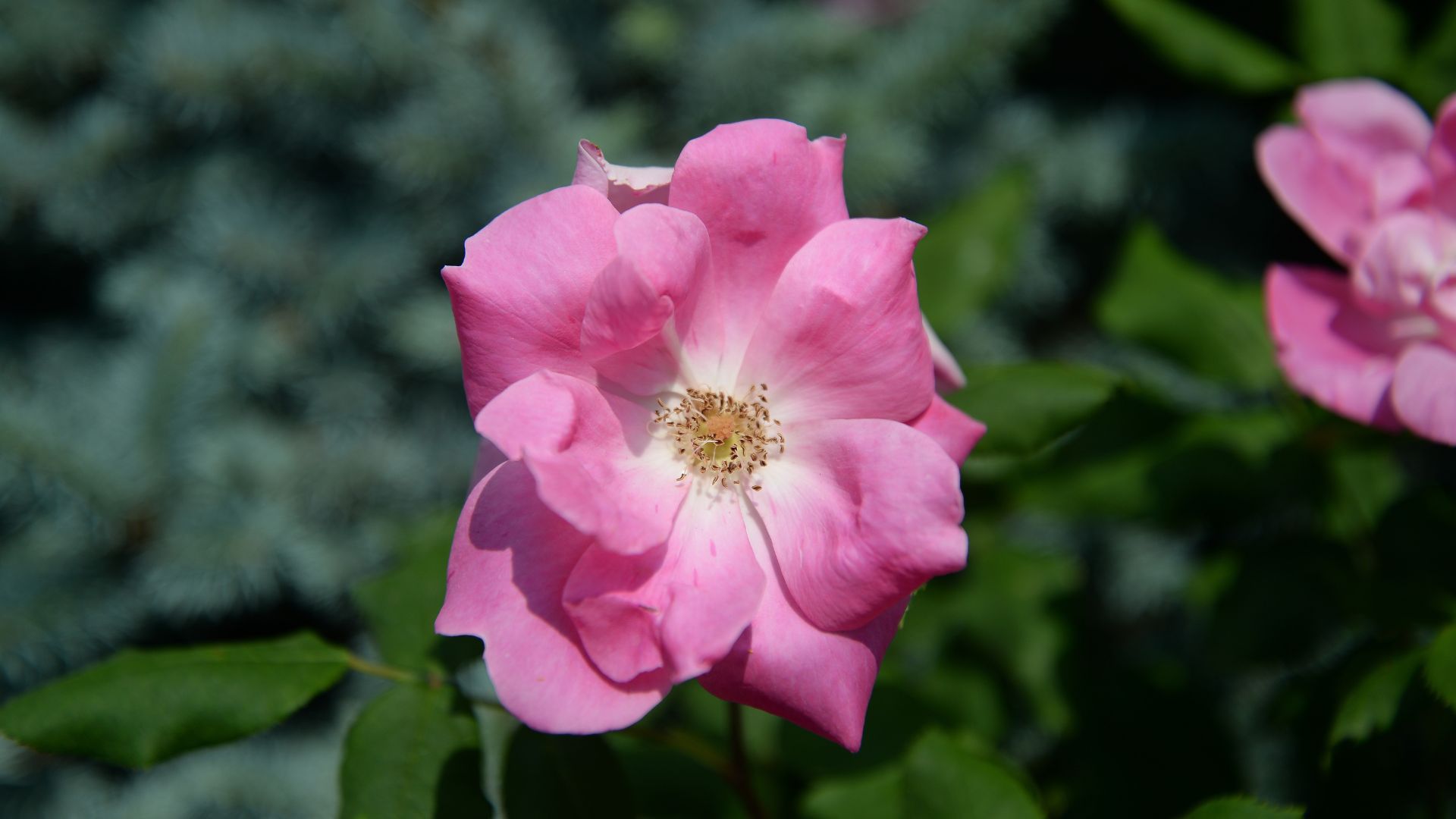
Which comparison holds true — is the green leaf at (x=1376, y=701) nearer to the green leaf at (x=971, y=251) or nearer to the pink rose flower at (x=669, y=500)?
the pink rose flower at (x=669, y=500)

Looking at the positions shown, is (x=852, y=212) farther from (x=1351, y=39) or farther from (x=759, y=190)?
(x=759, y=190)

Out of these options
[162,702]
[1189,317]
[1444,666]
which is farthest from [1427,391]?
[162,702]

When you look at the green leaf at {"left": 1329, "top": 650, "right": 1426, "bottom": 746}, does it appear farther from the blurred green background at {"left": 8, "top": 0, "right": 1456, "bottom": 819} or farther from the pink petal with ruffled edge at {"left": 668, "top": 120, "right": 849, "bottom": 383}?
the pink petal with ruffled edge at {"left": 668, "top": 120, "right": 849, "bottom": 383}

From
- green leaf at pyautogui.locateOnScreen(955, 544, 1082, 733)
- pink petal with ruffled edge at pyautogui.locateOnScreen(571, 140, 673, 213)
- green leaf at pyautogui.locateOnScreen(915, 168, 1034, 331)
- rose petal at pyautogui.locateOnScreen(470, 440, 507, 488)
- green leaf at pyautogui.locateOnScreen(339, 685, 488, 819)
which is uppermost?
pink petal with ruffled edge at pyautogui.locateOnScreen(571, 140, 673, 213)

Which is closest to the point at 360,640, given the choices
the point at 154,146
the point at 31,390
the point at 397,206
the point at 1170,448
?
the point at 31,390

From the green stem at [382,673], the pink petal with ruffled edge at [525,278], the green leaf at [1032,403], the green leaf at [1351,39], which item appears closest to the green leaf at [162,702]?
the green stem at [382,673]

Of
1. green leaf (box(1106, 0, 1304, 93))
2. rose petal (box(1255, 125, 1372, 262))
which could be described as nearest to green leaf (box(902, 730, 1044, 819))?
rose petal (box(1255, 125, 1372, 262))
